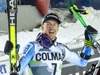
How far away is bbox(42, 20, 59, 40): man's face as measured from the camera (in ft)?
10.1

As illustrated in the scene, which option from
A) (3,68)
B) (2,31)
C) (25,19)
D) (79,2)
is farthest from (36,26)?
(3,68)

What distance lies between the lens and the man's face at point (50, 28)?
3.08 m

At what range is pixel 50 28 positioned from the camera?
10.1 ft

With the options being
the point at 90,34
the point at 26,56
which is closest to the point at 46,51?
the point at 26,56

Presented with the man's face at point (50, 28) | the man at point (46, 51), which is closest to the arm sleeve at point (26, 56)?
A: the man at point (46, 51)

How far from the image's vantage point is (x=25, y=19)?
25.6 ft

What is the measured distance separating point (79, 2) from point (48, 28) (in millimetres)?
6254

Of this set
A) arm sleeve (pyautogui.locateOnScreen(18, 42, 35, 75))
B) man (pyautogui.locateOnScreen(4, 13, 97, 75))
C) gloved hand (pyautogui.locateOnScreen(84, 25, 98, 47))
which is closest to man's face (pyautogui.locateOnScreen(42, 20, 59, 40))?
man (pyautogui.locateOnScreen(4, 13, 97, 75))

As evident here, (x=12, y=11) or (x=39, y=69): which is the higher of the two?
(x=12, y=11)

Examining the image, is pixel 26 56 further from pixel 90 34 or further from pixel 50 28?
pixel 90 34

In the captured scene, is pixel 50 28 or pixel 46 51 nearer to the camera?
pixel 50 28

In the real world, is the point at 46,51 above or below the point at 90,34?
below

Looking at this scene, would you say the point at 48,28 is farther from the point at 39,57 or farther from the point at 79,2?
the point at 79,2

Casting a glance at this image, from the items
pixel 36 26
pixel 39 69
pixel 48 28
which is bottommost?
pixel 36 26
